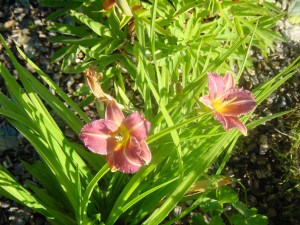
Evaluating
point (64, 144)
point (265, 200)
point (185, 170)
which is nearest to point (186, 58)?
point (185, 170)

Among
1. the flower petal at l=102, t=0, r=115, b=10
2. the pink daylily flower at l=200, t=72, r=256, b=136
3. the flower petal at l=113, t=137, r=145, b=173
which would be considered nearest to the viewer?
the flower petal at l=113, t=137, r=145, b=173

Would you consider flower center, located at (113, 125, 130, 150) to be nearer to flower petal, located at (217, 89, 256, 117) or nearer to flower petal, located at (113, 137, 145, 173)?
flower petal, located at (113, 137, 145, 173)

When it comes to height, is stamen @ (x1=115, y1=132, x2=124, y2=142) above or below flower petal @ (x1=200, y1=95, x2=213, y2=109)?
above

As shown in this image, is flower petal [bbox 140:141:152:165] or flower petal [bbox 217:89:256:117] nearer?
flower petal [bbox 140:141:152:165]

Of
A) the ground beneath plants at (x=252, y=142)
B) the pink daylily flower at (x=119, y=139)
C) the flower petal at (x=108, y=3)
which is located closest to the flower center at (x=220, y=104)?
the pink daylily flower at (x=119, y=139)

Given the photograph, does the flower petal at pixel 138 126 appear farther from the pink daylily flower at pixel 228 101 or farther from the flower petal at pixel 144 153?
the pink daylily flower at pixel 228 101

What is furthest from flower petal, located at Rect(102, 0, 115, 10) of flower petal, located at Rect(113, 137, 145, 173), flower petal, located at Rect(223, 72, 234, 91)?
flower petal, located at Rect(113, 137, 145, 173)

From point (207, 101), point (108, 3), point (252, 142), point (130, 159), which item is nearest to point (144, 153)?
point (130, 159)
